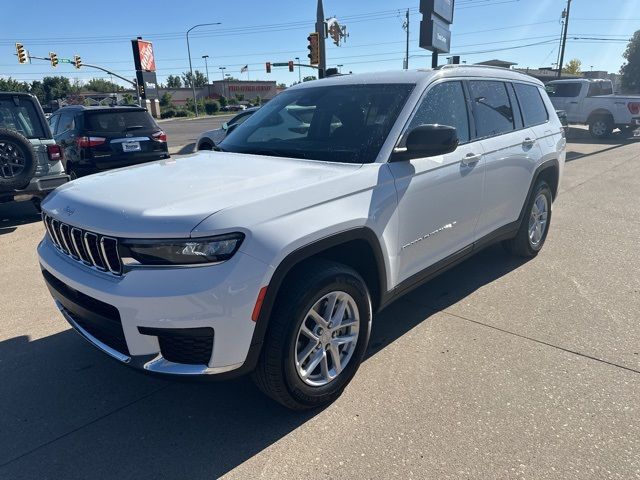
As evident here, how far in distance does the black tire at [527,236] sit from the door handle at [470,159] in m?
1.28

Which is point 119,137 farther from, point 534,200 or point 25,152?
point 534,200

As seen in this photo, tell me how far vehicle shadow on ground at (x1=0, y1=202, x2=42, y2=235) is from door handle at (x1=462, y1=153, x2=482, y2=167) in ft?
20.3

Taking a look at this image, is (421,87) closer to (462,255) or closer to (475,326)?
(462,255)

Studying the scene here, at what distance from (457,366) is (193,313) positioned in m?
1.84

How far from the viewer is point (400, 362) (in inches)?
126

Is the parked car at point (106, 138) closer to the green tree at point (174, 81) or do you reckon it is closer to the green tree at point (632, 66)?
the green tree at point (632, 66)

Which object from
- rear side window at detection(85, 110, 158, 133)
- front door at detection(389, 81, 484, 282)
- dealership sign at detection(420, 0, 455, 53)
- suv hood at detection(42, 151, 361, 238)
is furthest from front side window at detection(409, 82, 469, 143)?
dealership sign at detection(420, 0, 455, 53)

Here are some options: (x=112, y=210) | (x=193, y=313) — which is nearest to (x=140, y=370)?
(x=193, y=313)

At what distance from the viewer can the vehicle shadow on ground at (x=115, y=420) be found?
2.37 metres

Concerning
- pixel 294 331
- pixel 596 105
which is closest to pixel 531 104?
pixel 294 331

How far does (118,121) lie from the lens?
29.3ft

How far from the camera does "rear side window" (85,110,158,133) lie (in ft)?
28.4

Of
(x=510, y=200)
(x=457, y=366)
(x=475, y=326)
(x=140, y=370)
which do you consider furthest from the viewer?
(x=510, y=200)

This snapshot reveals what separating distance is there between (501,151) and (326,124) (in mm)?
1585
